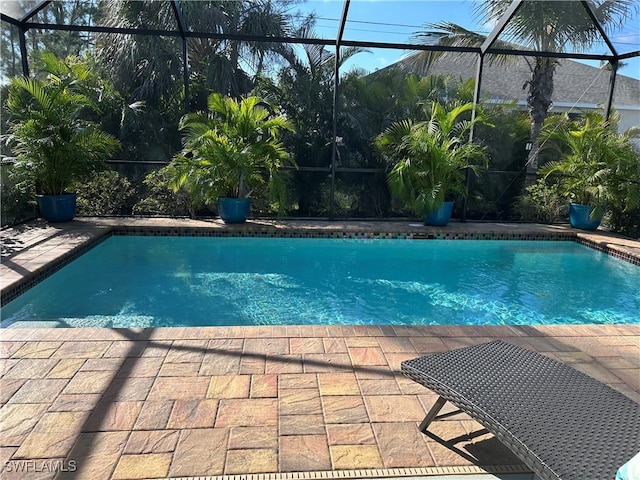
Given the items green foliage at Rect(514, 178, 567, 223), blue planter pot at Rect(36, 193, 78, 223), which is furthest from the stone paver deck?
green foliage at Rect(514, 178, 567, 223)

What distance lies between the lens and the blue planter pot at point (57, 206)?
22.3ft

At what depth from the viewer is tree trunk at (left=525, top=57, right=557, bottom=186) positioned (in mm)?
8836

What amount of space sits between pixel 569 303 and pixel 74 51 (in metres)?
11.7

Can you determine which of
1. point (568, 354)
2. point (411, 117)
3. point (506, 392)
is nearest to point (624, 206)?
point (411, 117)

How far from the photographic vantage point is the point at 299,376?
109 inches

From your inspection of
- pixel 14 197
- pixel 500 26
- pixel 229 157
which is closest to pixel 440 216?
pixel 500 26

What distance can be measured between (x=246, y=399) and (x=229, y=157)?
5.04 meters

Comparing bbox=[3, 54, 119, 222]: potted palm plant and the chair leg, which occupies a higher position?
bbox=[3, 54, 119, 222]: potted palm plant

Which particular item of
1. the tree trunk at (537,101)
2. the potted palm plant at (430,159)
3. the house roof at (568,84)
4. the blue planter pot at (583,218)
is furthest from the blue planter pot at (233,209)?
the house roof at (568,84)

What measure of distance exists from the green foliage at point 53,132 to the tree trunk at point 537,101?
7.55m

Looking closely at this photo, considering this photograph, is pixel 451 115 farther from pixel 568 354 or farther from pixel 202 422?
pixel 202 422

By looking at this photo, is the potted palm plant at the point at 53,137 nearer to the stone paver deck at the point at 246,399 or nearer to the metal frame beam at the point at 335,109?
the metal frame beam at the point at 335,109

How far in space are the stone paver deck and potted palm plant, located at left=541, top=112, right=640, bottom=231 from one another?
4678mm
